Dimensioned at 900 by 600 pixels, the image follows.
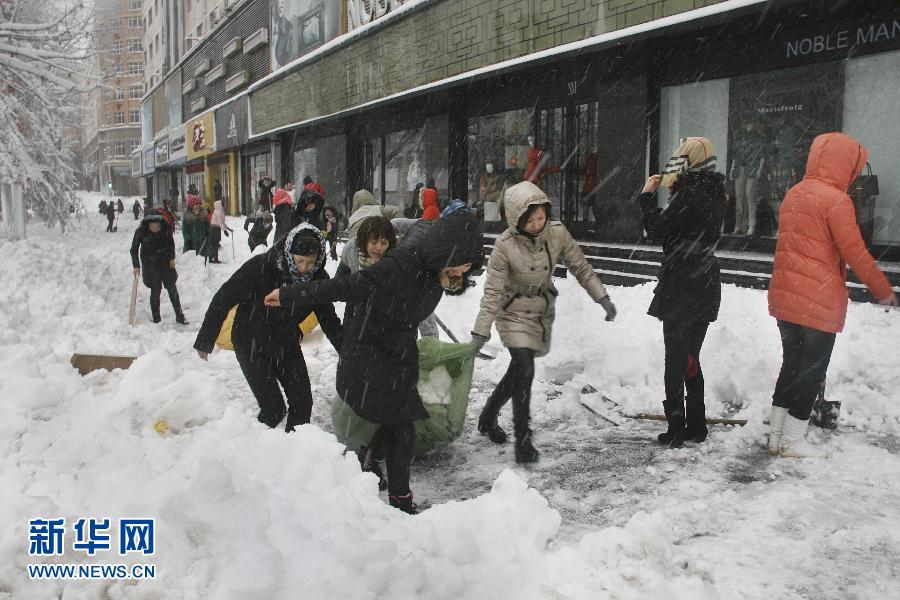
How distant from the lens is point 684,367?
505 cm

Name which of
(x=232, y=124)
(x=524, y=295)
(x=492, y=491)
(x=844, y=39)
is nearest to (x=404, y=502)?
(x=492, y=491)

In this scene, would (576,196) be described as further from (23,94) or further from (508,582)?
(23,94)

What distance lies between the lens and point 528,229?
16.0ft

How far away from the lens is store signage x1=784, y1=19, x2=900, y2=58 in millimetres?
9156

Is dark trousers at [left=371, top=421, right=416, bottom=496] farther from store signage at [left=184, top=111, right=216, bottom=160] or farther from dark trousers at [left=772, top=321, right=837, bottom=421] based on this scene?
store signage at [left=184, top=111, right=216, bottom=160]

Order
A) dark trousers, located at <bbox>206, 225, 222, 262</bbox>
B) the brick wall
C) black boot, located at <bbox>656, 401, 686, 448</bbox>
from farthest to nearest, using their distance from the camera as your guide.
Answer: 1. dark trousers, located at <bbox>206, 225, 222, 262</bbox>
2. the brick wall
3. black boot, located at <bbox>656, 401, 686, 448</bbox>

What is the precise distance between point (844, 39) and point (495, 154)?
7.75m

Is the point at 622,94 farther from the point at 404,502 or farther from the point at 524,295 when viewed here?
the point at 404,502

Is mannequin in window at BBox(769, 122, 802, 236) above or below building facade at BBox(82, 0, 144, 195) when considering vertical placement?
below

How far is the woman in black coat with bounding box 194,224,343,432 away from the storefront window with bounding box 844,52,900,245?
7974 mm

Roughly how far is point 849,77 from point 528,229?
7145mm

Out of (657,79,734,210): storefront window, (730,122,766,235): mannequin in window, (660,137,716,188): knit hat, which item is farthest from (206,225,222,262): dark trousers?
(660,137,716,188): knit hat

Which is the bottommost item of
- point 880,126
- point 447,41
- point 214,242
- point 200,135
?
point 214,242

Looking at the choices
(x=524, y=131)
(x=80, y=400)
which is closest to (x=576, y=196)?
(x=524, y=131)
